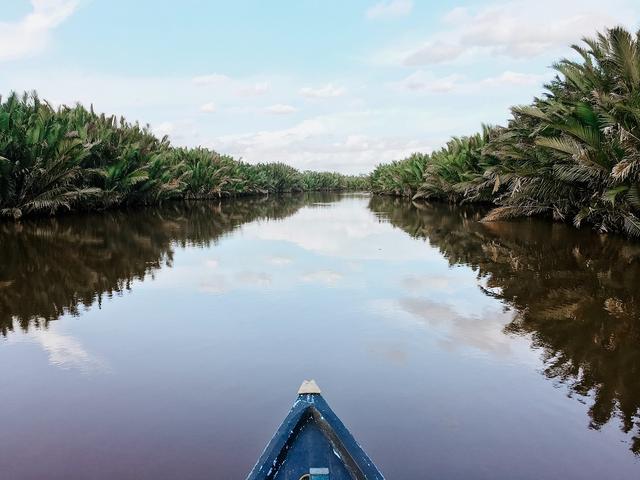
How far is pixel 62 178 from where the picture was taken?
58.4 feet

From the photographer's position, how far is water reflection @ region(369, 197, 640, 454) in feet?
13.9

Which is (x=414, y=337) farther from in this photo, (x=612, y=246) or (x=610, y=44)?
(x=610, y=44)

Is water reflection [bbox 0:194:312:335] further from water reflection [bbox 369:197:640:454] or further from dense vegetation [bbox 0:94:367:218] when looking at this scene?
water reflection [bbox 369:197:640:454]

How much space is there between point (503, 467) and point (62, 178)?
59.9 feet

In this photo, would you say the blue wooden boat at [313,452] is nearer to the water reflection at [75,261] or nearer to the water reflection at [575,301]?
the water reflection at [575,301]

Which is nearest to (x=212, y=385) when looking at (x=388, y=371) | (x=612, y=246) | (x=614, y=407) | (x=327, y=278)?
(x=388, y=371)

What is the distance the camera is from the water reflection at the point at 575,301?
4.24 m

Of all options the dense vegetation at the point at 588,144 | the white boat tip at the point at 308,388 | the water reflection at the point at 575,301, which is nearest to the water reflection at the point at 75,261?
the water reflection at the point at 575,301

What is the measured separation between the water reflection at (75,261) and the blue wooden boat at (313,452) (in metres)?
4.86

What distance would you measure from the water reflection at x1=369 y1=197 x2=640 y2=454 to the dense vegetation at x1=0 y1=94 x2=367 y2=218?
42.9 ft

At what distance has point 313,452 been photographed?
245cm

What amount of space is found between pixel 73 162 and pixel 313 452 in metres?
18.2

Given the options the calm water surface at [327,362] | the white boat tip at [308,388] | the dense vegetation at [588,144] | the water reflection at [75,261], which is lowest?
the calm water surface at [327,362]

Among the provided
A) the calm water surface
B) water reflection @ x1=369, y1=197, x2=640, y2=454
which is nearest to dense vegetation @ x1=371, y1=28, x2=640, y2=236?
water reflection @ x1=369, y1=197, x2=640, y2=454
